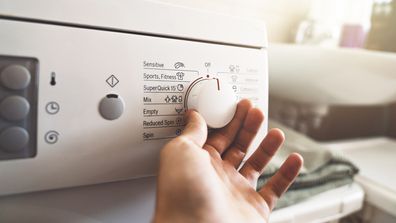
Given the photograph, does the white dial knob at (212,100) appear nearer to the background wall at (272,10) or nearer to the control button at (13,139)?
the control button at (13,139)

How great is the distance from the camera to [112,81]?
0.26 m

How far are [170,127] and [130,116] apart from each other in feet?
0.16

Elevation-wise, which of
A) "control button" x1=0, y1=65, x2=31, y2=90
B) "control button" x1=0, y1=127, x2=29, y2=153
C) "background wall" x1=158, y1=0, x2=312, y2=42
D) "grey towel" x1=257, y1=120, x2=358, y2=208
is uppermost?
"background wall" x1=158, y1=0, x2=312, y2=42

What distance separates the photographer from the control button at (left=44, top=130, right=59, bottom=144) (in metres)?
0.24

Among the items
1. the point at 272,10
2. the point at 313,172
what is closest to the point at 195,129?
the point at 313,172

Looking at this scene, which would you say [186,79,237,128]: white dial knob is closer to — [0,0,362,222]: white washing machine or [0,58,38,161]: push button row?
[0,0,362,222]: white washing machine

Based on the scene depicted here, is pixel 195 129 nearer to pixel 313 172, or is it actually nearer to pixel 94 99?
pixel 94 99

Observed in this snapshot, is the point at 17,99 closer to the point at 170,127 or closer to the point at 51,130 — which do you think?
the point at 51,130

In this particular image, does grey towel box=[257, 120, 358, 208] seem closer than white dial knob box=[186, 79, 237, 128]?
No

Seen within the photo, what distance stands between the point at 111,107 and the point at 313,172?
41 centimetres

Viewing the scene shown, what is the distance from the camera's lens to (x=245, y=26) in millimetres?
336

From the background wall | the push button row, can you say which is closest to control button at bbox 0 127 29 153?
the push button row

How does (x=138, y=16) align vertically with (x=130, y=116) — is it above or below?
above

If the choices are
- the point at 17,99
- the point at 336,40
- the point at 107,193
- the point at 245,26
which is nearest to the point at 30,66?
the point at 17,99
